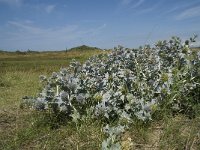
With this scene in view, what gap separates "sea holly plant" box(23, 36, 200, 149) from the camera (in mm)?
3984

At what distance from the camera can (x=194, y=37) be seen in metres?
5.07

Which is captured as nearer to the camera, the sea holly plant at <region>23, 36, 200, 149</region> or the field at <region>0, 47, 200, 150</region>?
the field at <region>0, 47, 200, 150</region>

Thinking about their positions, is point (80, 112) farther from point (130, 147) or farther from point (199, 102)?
point (199, 102)

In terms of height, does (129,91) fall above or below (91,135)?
above

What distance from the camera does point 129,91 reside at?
4.36m

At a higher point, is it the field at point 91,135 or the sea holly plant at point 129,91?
the sea holly plant at point 129,91

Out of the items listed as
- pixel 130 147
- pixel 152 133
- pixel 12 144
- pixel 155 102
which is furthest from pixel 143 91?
pixel 12 144

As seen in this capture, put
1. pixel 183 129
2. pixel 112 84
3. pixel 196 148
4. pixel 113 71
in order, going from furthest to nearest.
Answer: pixel 113 71 < pixel 112 84 < pixel 183 129 < pixel 196 148

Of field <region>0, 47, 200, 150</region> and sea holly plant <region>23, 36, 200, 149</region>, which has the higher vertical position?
sea holly plant <region>23, 36, 200, 149</region>

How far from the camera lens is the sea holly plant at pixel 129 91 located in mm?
3984

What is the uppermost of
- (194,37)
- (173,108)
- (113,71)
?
(194,37)

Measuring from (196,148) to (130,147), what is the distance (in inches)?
22.9

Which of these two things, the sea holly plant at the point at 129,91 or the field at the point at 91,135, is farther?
the sea holly plant at the point at 129,91

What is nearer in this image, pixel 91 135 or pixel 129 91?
pixel 91 135
